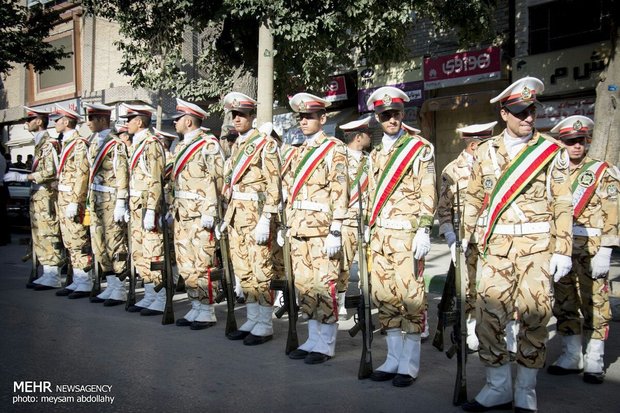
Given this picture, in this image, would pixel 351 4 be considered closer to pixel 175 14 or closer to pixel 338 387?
pixel 175 14

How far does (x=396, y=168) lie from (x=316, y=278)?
1.22m

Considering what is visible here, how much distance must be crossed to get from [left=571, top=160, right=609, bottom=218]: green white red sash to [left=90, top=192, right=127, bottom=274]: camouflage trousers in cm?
542

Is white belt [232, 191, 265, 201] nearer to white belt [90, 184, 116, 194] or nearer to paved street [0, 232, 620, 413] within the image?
paved street [0, 232, 620, 413]

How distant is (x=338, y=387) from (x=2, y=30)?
20.7 metres

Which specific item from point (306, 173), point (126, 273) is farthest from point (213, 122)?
point (306, 173)

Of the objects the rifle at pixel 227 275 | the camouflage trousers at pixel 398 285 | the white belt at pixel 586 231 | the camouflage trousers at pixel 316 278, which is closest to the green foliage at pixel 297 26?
the rifle at pixel 227 275

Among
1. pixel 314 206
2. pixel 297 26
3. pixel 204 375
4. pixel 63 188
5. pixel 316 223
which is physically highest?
pixel 297 26

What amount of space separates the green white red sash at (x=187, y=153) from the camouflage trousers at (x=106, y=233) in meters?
1.71

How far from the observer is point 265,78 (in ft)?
31.5

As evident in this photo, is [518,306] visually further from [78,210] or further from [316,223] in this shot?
[78,210]

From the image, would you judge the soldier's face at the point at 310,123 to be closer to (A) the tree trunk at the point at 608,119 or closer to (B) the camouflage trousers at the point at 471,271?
(B) the camouflage trousers at the point at 471,271

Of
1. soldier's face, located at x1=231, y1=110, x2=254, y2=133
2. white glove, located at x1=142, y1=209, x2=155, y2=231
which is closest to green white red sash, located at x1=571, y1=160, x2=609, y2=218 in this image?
soldier's face, located at x1=231, y1=110, x2=254, y2=133

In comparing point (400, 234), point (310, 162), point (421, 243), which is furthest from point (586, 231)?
point (310, 162)

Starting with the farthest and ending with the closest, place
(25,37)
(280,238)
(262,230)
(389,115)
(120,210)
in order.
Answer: (25,37)
(120,210)
(280,238)
(262,230)
(389,115)
